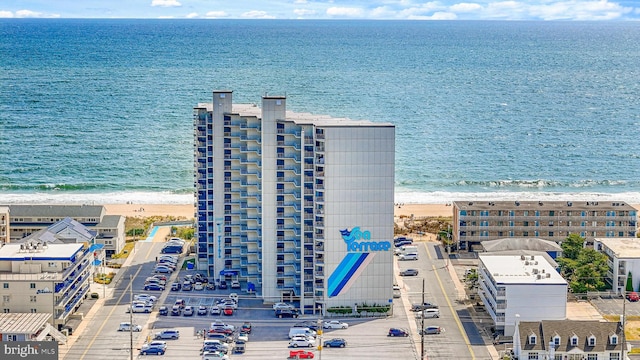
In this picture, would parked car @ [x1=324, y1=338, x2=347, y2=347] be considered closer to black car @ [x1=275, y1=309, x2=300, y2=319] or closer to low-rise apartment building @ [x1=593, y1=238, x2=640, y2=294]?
black car @ [x1=275, y1=309, x2=300, y2=319]

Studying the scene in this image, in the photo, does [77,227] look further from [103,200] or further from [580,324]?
[580,324]

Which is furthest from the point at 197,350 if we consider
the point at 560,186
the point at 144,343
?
the point at 560,186

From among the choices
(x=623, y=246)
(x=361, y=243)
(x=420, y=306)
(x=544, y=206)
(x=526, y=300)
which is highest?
(x=361, y=243)

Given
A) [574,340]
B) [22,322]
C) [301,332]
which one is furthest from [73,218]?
[574,340]

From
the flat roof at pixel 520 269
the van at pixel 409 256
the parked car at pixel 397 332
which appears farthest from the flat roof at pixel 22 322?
the van at pixel 409 256

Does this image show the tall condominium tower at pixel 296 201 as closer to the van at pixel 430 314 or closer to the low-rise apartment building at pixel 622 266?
the van at pixel 430 314

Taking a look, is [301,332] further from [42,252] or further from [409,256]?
[409,256]
